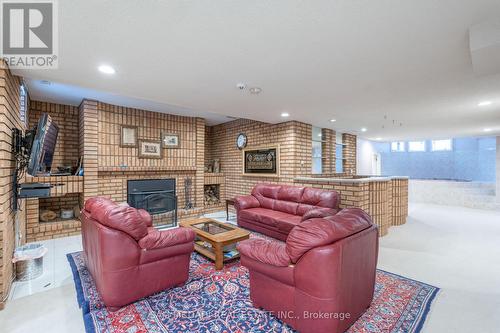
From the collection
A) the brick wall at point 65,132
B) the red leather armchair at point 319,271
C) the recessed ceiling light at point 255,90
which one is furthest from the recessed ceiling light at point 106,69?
the brick wall at point 65,132

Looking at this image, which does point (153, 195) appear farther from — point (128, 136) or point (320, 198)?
point (320, 198)

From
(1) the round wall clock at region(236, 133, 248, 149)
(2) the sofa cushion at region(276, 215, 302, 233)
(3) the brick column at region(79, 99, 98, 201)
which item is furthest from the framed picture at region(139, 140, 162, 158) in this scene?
(2) the sofa cushion at region(276, 215, 302, 233)

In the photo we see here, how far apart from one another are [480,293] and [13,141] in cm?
518

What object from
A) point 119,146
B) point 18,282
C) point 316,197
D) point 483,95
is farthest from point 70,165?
point 483,95

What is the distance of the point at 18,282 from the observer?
251cm

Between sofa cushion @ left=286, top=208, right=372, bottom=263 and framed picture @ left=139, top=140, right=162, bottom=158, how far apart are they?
439 cm

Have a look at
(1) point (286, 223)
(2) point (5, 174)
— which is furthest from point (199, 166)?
(2) point (5, 174)

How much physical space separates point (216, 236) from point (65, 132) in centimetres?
419

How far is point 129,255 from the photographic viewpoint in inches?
79.4

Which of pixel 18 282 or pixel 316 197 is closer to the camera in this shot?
pixel 18 282

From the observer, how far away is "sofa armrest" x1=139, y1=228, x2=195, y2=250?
6.88 feet

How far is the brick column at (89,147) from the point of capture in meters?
4.29

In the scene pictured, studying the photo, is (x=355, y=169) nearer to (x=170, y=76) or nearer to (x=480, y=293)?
(x=480, y=293)

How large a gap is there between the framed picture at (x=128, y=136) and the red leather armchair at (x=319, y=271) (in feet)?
13.3
